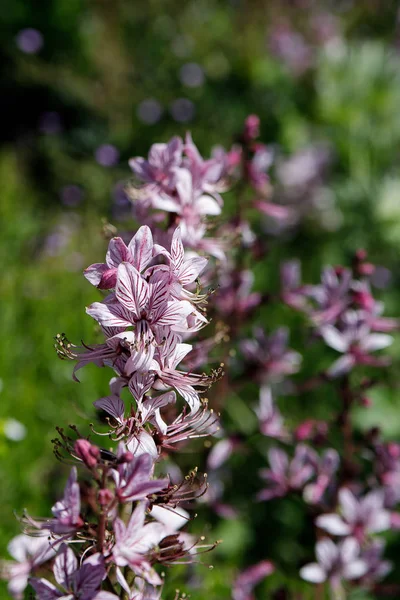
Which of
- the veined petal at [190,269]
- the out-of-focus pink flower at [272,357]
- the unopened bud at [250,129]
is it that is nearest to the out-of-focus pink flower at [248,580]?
the out-of-focus pink flower at [272,357]

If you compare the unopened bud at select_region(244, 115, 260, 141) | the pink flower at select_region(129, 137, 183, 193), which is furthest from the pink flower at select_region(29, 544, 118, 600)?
the unopened bud at select_region(244, 115, 260, 141)

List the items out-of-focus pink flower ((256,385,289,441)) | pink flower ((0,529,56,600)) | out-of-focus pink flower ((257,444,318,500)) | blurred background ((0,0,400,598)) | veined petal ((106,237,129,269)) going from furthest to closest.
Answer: blurred background ((0,0,400,598)) → out-of-focus pink flower ((256,385,289,441)) → out-of-focus pink flower ((257,444,318,500)) → pink flower ((0,529,56,600)) → veined petal ((106,237,129,269))

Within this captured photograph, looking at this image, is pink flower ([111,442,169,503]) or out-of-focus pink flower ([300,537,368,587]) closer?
pink flower ([111,442,169,503])

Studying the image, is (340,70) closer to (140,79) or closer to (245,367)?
(140,79)

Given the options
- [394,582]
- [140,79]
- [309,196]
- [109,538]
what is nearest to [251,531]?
[394,582]

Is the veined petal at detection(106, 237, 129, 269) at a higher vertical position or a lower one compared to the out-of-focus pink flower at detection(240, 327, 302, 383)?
higher

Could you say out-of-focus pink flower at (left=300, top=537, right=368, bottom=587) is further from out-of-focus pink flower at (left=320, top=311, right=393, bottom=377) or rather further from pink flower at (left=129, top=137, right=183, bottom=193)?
pink flower at (left=129, top=137, right=183, bottom=193)

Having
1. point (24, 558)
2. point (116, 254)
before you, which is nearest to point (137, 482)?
point (116, 254)

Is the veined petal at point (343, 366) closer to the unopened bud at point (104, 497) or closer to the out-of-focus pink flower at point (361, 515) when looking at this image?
the out-of-focus pink flower at point (361, 515)

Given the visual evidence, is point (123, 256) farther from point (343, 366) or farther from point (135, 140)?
point (135, 140)
